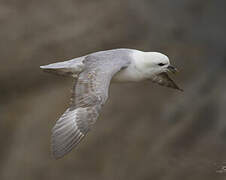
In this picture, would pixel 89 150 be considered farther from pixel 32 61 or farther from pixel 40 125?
pixel 32 61

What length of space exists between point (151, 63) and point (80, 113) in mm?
521

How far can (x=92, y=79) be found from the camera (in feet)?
8.40

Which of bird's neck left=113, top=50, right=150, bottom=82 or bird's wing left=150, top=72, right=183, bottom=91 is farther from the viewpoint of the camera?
bird's wing left=150, top=72, right=183, bottom=91

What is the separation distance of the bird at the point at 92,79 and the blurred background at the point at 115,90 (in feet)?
3.09

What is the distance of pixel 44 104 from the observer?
4141mm

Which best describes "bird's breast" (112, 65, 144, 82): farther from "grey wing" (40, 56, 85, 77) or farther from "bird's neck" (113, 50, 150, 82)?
"grey wing" (40, 56, 85, 77)

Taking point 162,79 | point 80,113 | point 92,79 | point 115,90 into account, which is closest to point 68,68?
point 92,79

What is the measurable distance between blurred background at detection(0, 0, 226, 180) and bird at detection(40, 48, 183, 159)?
3.09ft

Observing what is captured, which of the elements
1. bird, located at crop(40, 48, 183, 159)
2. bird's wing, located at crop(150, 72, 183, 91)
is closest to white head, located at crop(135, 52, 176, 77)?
bird, located at crop(40, 48, 183, 159)

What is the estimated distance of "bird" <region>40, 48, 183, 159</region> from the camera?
2.45 meters

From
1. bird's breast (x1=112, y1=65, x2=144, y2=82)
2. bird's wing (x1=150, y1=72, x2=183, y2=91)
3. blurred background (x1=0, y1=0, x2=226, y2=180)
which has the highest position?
bird's breast (x1=112, y1=65, x2=144, y2=82)

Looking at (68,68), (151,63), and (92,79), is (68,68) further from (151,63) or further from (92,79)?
(151,63)

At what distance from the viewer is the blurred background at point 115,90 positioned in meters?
3.92

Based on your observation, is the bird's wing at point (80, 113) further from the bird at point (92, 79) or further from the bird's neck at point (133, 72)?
the bird's neck at point (133, 72)
